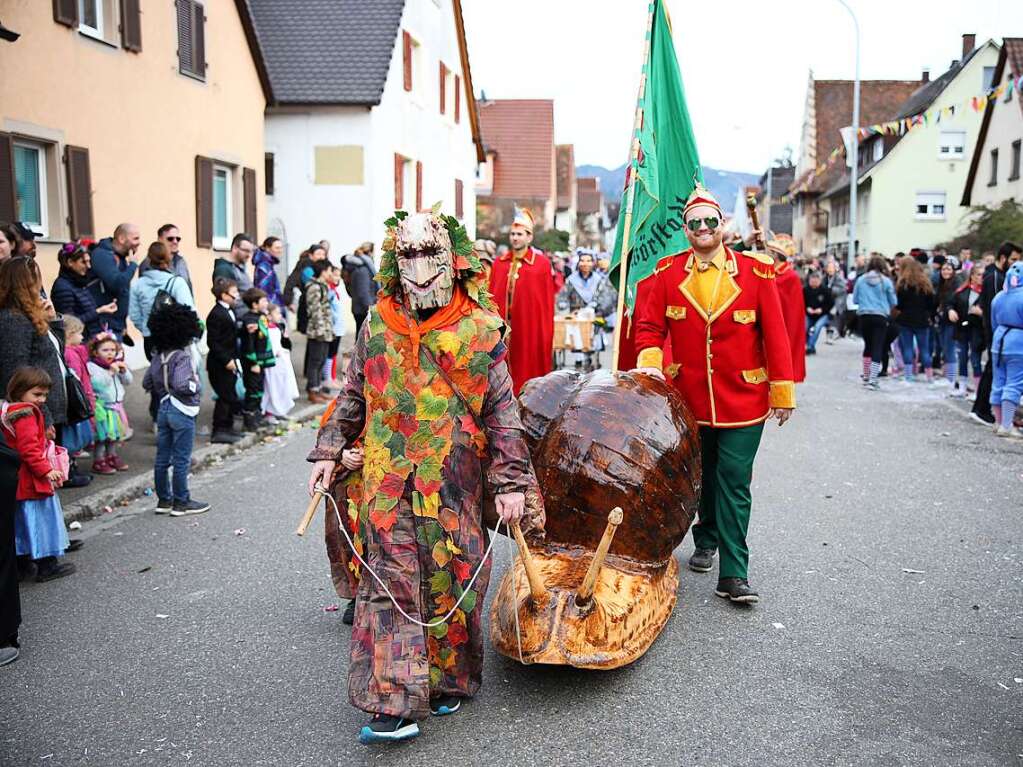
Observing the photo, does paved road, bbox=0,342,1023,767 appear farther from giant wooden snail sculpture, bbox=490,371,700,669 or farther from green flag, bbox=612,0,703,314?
green flag, bbox=612,0,703,314

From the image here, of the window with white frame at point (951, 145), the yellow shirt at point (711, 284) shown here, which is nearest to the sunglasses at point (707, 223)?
the yellow shirt at point (711, 284)

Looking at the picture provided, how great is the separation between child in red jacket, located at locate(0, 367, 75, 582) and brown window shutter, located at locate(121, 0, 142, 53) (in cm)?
905

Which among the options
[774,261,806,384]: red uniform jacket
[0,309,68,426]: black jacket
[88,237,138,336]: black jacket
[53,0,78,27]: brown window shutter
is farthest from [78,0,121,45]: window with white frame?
[774,261,806,384]: red uniform jacket

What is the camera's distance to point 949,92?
37969 millimetres

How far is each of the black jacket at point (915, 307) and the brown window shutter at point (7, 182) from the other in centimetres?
1164

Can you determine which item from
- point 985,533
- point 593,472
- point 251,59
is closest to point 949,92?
point 251,59

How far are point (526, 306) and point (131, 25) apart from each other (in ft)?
26.2

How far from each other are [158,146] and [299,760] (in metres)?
12.3

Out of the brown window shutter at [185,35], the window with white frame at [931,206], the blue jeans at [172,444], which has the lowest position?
the blue jeans at [172,444]

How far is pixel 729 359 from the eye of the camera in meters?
5.00

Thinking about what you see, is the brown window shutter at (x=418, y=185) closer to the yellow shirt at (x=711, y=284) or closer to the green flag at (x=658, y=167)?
the green flag at (x=658, y=167)

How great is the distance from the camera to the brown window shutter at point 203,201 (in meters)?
15.1

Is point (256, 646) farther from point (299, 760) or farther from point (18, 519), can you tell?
point (18, 519)

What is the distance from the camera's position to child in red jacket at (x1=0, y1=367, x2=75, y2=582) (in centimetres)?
512
